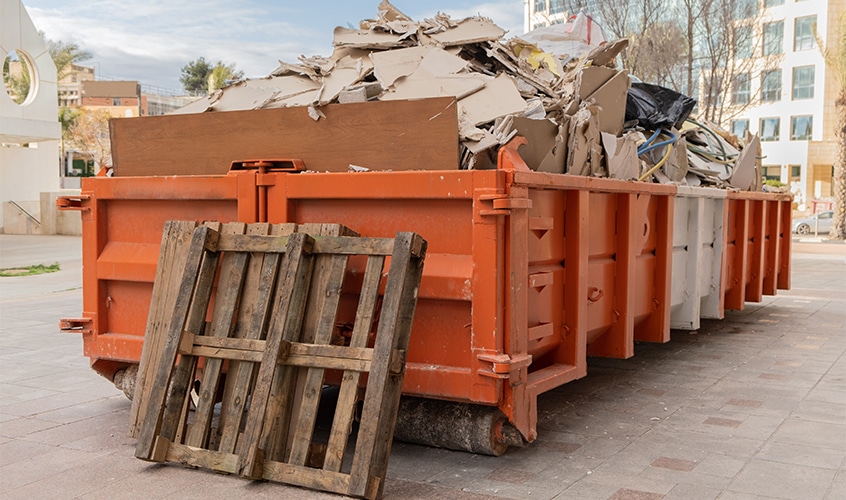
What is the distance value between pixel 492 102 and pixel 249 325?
1.84 m

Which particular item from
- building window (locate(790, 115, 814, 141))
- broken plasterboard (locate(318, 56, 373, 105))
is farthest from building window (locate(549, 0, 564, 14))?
building window (locate(790, 115, 814, 141))

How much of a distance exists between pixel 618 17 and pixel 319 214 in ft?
71.7

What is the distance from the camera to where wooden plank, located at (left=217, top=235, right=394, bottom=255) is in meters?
4.19

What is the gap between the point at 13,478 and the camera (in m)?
4.24

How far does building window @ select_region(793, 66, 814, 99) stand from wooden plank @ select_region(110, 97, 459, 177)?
50.0m

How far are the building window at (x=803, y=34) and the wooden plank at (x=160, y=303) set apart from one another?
50.0 meters

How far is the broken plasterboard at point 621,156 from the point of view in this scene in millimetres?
5398

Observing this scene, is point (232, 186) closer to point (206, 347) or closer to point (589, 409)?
point (206, 347)

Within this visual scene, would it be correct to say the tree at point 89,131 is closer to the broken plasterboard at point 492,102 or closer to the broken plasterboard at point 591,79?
the broken plasterboard at point 591,79

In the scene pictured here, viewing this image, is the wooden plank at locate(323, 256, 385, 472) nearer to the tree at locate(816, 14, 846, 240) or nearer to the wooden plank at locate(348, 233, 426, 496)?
the wooden plank at locate(348, 233, 426, 496)

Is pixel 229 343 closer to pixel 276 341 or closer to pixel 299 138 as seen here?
pixel 276 341

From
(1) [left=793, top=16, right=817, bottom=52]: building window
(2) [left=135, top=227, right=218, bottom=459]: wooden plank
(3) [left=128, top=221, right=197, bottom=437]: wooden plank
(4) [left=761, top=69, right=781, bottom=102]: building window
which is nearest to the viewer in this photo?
(2) [left=135, top=227, right=218, bottom=459]: wooden plank

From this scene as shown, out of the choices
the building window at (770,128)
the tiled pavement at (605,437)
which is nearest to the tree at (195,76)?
the building window at (770,128)

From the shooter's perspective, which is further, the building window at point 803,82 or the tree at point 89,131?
the tree at point 89,131
